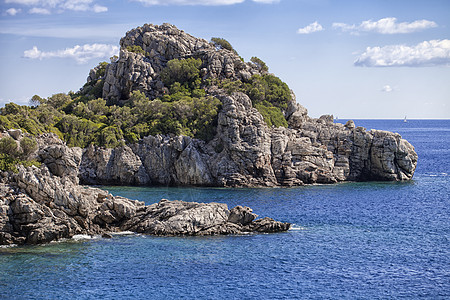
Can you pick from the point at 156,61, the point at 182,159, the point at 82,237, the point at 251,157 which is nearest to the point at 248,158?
the point at 251,157

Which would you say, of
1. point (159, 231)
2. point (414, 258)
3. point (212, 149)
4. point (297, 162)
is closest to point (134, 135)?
point (212, 149)

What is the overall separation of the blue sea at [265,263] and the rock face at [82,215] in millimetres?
1847

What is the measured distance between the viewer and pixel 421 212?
7712 cm

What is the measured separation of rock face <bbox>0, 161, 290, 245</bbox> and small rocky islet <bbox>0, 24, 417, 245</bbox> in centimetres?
12

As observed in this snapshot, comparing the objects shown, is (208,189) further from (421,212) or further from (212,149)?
(421,212)

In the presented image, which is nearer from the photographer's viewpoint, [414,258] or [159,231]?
[414,258]

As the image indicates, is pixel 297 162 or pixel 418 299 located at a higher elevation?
pixel 297 162

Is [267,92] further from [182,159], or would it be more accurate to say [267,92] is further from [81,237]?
[81,237]

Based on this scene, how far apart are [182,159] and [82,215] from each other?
3700cm

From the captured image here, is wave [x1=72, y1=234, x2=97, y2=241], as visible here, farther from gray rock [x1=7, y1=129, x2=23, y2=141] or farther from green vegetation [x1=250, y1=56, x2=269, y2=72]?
green vegetation [x1=250, y1=56, x2=269, y2=72]

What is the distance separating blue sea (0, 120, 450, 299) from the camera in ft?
149

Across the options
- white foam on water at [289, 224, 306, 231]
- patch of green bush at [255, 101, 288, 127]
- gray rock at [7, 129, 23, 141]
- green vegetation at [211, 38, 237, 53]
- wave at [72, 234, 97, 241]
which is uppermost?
green vegetation at [211, 38, 237, 53]

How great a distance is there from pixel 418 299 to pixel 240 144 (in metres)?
56.5

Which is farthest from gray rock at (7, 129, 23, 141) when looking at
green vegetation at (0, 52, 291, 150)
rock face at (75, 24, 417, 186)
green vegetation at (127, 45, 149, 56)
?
green vegetation at (127, 45, 149, 56)
